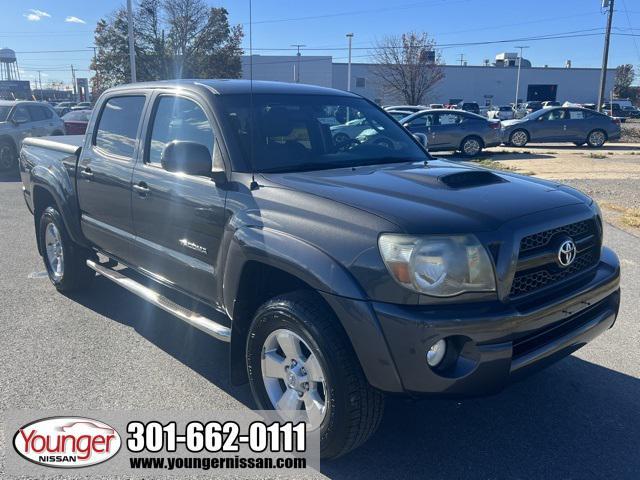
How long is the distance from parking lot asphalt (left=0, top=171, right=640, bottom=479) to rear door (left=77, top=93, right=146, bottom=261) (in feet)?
2.50

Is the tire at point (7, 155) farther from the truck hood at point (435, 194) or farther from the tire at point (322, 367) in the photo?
the tire at point (322, 367)

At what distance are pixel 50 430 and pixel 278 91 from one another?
2.59 metres

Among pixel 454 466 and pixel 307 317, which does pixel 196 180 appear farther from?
pixel 454 466

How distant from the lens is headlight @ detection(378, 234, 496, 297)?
253 centimetres

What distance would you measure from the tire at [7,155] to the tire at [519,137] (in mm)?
16646

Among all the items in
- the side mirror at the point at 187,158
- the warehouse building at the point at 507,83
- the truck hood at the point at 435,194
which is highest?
the warehouse building at the point at 507,83

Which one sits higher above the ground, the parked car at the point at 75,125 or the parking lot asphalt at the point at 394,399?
the parked car at the point at 75,125

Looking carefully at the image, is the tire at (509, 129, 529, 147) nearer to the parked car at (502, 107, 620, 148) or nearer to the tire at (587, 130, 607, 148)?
the parked car at (502, 107, 620, 148)

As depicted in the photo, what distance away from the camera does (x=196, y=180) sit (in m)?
3.56

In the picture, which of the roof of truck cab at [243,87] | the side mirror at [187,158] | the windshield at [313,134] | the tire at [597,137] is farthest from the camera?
the tire at [597,137]

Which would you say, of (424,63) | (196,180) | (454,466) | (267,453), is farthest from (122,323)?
(424,63)

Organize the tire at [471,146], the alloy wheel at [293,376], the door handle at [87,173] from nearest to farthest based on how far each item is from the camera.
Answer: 1. the alloy wheel at [293,376]
2. the door handle at [87,173]
3. the tire at [471,146]

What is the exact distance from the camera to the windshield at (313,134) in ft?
11.6

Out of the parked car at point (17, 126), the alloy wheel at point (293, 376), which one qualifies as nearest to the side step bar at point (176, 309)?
the alloy wheel at point (293, 376)
